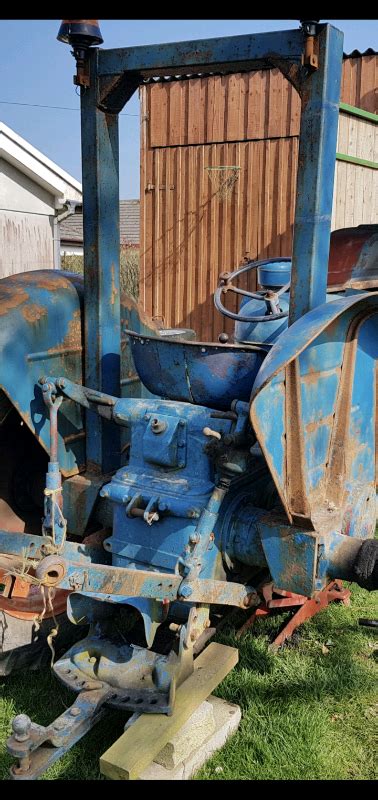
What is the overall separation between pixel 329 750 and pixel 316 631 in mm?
874

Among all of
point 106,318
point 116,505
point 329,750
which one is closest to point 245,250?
point 106,318

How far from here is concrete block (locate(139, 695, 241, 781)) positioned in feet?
7.85

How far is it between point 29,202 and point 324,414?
574 centimetres

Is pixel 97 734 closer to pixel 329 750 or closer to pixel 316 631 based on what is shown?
pixel 329 750

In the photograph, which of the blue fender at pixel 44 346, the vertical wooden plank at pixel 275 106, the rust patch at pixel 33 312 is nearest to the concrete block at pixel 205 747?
the blue fender at pixel 44 346

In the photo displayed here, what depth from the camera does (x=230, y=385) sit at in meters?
2.69

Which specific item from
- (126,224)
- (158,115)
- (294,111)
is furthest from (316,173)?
(126,224)

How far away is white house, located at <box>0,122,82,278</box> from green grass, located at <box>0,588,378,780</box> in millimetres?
5258

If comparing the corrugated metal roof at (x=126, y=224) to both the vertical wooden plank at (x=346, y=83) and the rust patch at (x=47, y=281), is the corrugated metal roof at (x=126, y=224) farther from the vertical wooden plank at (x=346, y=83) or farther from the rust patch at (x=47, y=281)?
the rust patch at (x=47, y=281)

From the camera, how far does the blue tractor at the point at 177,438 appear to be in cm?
242

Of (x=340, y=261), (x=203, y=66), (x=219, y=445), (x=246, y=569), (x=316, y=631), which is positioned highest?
(x=203, y=66)

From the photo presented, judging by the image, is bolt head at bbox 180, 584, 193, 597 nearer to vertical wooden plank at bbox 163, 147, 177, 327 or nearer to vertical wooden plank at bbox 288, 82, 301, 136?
vertical wooden plank at bbox 288, 82, 301, 136

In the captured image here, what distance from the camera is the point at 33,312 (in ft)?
9.53

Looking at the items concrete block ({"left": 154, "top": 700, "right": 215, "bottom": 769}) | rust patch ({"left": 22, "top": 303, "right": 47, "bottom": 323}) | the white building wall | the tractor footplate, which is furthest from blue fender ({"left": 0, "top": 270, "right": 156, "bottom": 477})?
the white building wall
